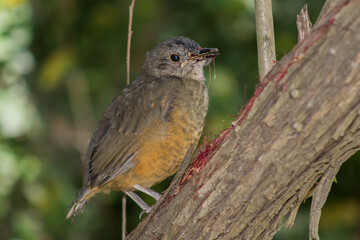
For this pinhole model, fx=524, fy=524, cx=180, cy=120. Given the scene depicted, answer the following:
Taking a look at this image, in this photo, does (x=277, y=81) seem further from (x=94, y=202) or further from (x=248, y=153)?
(x=94, y=202)

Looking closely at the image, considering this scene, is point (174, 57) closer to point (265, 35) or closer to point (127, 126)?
point (127, 126)

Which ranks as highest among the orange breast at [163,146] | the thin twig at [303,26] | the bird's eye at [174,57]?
the bird's eye at [174,57]

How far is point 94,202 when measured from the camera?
18.8 feet

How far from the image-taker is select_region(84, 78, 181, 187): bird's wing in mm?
3645

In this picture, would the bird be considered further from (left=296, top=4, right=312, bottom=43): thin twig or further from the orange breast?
(left=296, top=4, right=312, bottom=43): thin twig

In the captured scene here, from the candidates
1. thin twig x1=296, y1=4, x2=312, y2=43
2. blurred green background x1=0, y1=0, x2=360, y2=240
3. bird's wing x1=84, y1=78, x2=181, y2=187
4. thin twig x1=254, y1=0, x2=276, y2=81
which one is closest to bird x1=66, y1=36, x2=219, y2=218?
bird's wing x1=84, y1=78, x2=181, y2=187

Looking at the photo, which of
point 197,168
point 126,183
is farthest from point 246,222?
point 126,183

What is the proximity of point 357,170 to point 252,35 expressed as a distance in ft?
5.84

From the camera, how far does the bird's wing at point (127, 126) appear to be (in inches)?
143

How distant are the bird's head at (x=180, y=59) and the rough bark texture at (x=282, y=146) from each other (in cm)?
123

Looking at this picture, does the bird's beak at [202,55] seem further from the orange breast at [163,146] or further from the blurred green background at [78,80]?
the blurred green background at [78,80]

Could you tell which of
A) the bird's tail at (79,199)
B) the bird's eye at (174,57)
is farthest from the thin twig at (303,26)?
the bird's tail at (79,199)

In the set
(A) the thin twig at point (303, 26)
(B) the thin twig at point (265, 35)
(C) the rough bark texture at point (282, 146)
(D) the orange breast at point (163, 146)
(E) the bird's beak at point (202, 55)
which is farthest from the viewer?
(E) the bird's beak at point (202, 55)

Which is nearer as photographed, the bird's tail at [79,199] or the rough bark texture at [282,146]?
the rough bark texture at [282,146]
